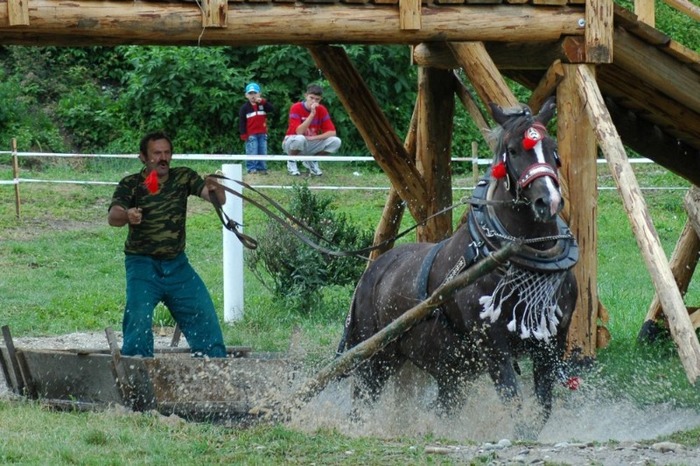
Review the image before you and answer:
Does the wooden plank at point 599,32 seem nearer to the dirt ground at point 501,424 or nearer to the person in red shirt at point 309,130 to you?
the dirt ground at point 501,424

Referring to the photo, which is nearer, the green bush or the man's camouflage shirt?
the man's camouflage shirt

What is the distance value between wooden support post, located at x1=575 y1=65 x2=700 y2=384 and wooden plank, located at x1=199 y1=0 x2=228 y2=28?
2505 millimetres

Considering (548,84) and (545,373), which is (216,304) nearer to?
(548,84)

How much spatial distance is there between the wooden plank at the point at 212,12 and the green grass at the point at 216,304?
241 centimetres

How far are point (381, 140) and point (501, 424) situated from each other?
3695 millimetres

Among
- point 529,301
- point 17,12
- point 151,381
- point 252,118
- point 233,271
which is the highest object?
point 17,12

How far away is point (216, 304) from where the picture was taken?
44.3ft

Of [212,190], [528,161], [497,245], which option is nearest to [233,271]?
[212,190]

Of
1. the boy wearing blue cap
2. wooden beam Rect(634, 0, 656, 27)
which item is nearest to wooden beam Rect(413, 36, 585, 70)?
wooden beam Rect(634, 0, 656, 27)

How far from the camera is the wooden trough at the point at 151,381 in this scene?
7938 mm

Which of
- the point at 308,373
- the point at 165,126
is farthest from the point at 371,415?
the point at 165,126

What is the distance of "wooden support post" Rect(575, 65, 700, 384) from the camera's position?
7531mm

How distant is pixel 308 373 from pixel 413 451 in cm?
176

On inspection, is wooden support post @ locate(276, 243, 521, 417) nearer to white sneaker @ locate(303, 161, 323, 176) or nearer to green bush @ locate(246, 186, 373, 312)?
green bush @ locate(246, 186, 373, 312)
